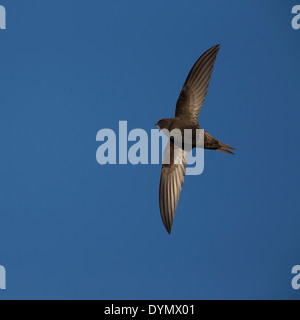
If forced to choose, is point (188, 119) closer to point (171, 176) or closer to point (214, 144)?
point (214, 144)

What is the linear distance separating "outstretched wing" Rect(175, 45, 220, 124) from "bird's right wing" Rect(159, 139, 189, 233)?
0.20m

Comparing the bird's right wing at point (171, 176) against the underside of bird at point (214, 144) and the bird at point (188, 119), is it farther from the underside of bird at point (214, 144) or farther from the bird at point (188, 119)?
the underside of bird at point (214, 144)

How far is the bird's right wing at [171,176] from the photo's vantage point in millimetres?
2643

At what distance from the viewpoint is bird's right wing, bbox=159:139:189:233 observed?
264 centimetres

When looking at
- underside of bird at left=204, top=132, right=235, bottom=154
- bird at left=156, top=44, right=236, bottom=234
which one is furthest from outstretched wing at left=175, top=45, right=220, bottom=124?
underside of bird at left=204, top=132, right=235, bottom=154

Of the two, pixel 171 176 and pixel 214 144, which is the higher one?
pixel 214 144

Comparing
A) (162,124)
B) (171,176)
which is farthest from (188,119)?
(171,176)

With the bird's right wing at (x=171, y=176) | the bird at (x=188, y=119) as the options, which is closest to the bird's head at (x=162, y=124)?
the bird at (x=188, y=119)

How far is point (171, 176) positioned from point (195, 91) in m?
0.53

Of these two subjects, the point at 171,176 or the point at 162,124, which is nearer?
the point at 162,124

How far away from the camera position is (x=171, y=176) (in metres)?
2.74

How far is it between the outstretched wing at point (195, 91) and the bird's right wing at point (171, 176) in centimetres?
20

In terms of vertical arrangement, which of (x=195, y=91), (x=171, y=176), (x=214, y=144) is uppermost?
(x=195, y=91)
